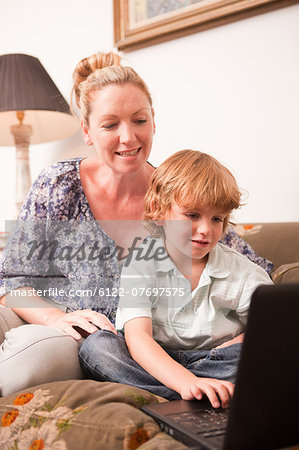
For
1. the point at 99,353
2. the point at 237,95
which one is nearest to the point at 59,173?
the point at 99,353

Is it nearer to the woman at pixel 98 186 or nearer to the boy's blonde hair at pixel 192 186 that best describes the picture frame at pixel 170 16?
the woman at pixel 98 186

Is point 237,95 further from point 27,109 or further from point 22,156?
point 22,156

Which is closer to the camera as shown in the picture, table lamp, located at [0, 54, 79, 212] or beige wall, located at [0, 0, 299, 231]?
beige wall, located at [0, 0, 299, 231]

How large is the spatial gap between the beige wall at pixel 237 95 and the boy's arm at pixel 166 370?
873 mm

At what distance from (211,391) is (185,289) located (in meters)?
0.31

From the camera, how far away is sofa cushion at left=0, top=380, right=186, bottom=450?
687mm

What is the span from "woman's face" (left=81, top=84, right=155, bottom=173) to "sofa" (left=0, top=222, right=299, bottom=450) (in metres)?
0.67

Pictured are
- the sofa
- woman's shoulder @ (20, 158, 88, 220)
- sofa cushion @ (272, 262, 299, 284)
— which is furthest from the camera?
woman's shoulder @ (20, 158, 88, 220)

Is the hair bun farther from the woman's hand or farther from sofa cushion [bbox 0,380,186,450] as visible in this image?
sofa cushion [bbox 0,380,186,450]

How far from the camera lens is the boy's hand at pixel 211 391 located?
0.75 metres

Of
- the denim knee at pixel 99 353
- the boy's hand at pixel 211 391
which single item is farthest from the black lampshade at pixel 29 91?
the boy's hand at pixel 211 391

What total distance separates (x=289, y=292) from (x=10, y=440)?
490 mm

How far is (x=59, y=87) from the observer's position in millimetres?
2371

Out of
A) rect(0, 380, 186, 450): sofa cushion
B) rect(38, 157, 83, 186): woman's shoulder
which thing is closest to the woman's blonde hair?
rect(38, 157, 83, 186): woman's shoulder
